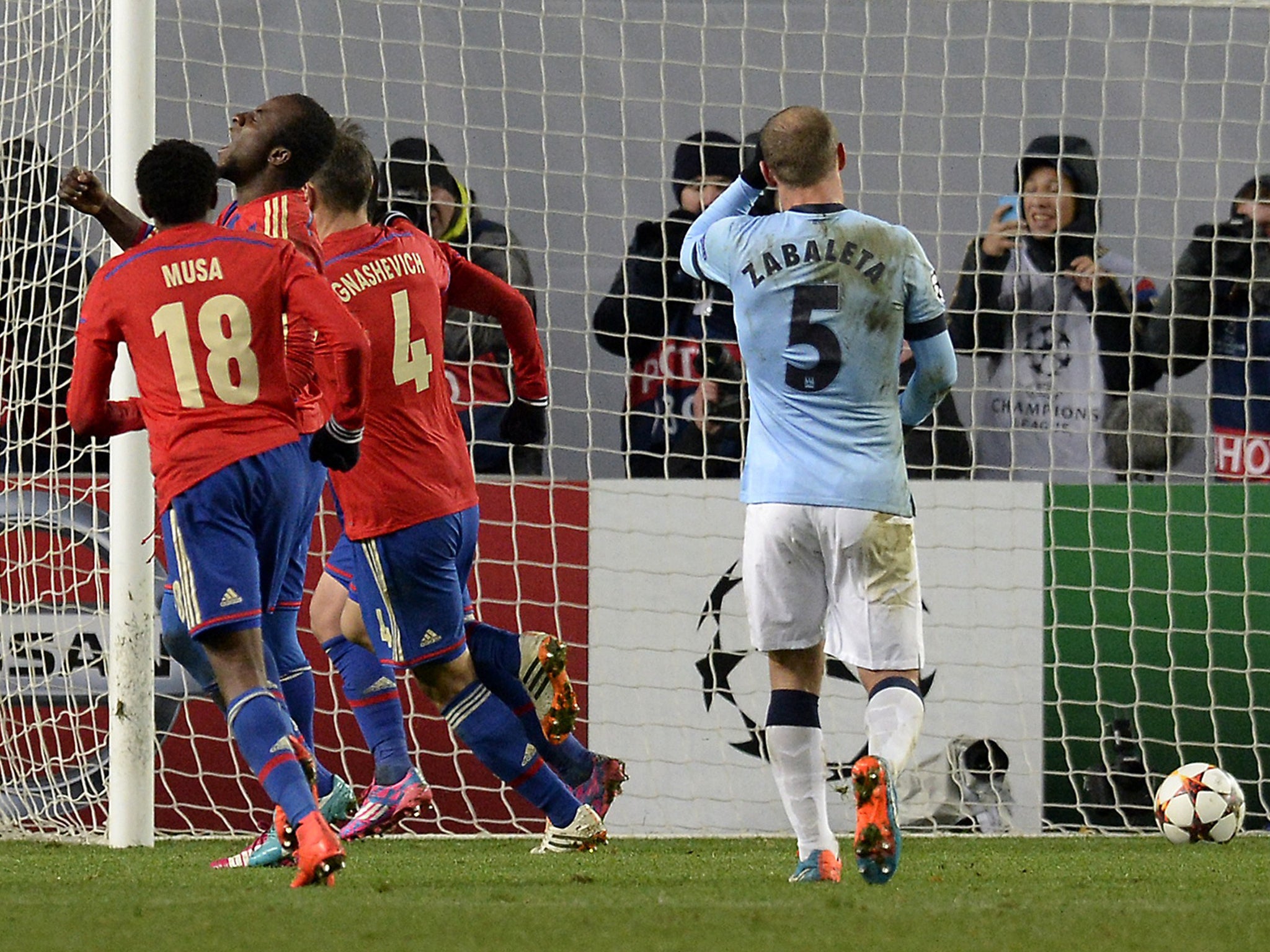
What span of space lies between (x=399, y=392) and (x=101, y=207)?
2.83 ft

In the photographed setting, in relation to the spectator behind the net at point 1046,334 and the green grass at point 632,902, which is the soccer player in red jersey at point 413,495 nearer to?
the green grass at point 632,902

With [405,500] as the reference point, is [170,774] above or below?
below

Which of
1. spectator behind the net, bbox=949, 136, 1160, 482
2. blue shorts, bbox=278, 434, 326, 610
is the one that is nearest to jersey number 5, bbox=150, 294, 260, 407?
blue shorts, bbox=278, 434, 326, 610

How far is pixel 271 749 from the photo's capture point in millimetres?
3654

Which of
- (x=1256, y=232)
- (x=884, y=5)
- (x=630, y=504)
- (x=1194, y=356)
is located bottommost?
(x=630, y=504)

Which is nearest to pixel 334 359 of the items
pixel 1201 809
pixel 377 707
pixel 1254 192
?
pixel 377 707

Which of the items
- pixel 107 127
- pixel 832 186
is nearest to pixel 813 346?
pixel 832 186

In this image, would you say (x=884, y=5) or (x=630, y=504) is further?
(x=884, y=5)

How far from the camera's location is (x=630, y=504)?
611 cm

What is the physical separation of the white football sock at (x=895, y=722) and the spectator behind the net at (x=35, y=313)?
112 inches

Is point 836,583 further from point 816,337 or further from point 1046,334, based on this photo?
point 1046,334

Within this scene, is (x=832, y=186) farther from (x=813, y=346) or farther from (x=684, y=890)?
(x=684, y=890)

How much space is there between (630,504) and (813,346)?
230 centimetres

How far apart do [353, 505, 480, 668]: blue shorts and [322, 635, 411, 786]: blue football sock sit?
71 centimetres
